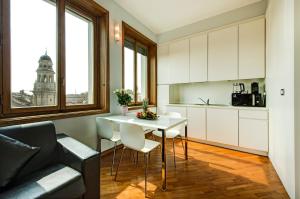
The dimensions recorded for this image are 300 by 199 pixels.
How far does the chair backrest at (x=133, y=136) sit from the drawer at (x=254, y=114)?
218cm

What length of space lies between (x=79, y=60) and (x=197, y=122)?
2.70m

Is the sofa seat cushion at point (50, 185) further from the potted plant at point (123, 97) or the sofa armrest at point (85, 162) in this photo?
the potted plant at point (123, 97)

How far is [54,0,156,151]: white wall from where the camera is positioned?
7.41ft

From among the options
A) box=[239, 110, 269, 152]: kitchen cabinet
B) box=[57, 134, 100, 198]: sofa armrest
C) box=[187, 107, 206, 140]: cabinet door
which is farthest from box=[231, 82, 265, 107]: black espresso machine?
box=[57, 134, 100, 198]: sofa armrest

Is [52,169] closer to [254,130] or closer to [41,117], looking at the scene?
[41,117]

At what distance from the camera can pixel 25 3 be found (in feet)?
6.35

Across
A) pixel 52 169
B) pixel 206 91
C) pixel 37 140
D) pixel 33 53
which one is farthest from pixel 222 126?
pixel 33 53

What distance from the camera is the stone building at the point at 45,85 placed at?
2.03m

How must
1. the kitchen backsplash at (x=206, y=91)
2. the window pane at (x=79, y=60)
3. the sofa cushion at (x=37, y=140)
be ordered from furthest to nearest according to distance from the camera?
the kitchen backsplash at (x=206, y=91), the window pane at (x=79, y=60), the sofa cushion at (x=37, y=140)

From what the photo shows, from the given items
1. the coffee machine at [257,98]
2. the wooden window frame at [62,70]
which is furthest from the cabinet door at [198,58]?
the wooden window frame at [62,70]

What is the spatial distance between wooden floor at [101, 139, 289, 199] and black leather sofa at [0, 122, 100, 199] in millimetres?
507

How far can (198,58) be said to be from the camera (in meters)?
3.68

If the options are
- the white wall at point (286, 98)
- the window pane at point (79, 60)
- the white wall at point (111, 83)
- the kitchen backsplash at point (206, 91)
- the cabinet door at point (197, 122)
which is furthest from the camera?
the kitchen backsplash at point (206, 91)

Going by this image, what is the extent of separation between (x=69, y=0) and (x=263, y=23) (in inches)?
131
